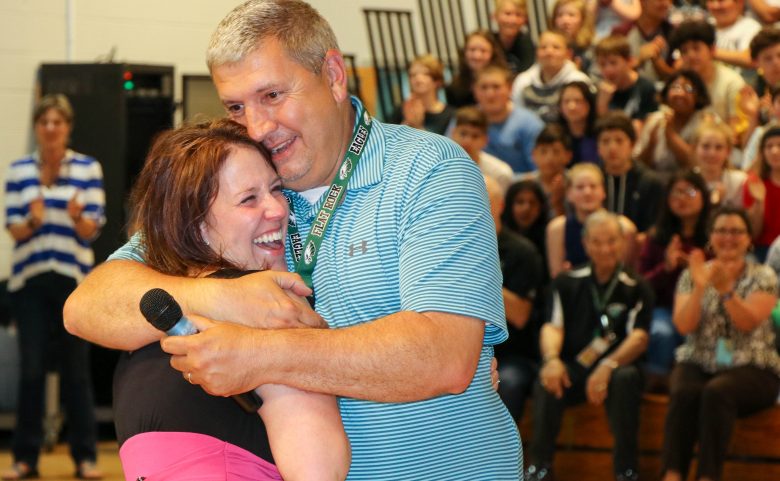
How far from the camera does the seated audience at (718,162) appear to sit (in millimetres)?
5992

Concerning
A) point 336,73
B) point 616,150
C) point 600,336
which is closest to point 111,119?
point 616,150

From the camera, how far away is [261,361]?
64.8 inches

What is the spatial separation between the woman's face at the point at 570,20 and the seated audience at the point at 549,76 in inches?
18.4

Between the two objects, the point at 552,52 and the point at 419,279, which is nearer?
the point at 419,279

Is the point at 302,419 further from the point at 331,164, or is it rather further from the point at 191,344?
the point at 331,164

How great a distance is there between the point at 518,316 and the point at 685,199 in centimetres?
103

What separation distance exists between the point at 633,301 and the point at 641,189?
952 mm

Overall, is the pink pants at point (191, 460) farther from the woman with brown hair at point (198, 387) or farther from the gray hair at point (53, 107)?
the gray hair at point (53, 107)

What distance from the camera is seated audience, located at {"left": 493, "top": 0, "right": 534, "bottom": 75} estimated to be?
8070mm

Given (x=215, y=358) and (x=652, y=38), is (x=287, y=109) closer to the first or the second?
(x=215, y=358)

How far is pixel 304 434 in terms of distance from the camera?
5.32ft

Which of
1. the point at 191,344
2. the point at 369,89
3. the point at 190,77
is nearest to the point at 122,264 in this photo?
the point at 191,344

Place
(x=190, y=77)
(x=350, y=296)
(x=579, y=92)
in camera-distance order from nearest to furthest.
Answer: (x=350, y=296) → (x=579, y=92) → (x=190, y=77)

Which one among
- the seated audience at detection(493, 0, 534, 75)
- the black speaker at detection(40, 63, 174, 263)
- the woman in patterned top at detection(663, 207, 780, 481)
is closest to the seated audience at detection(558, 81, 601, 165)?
the seated audience at detection(493, 0, 534, 75)
